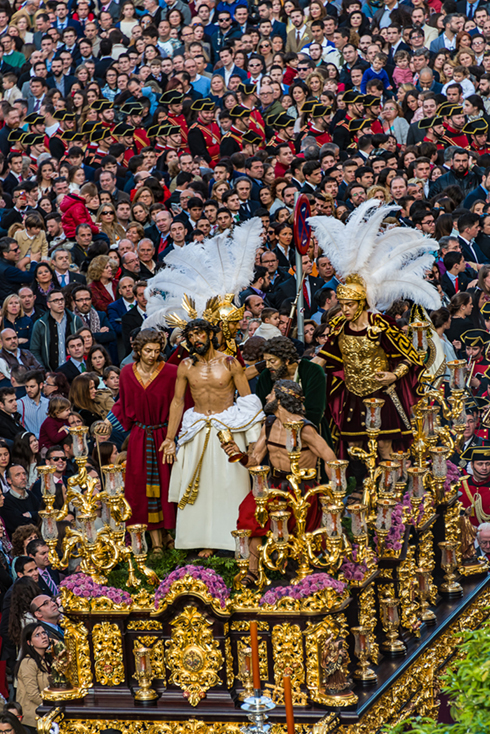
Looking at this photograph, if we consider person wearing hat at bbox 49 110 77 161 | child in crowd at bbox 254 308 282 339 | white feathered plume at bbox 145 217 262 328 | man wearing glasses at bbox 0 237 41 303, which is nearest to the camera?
white feathered plume at bbox 145 217 262 328

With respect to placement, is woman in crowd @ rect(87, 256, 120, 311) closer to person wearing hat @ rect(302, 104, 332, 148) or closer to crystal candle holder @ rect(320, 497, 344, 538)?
person wearing hat @ rect(302, 104, 332, 148)

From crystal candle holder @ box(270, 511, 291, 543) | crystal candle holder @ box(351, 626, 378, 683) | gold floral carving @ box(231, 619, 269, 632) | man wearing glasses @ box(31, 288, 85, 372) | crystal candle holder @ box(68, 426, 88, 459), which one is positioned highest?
man wearing glasses @ box(31, 288, 85, 372)

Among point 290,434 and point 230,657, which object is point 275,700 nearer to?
point 230,657

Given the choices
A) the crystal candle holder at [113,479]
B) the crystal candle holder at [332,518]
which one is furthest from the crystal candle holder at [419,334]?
the crystal candle holder at [113,479]

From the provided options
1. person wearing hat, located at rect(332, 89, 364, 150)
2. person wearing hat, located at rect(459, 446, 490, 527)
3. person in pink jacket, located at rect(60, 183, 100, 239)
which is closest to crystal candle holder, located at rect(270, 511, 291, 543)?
person wearing hat, located at rect(459, 446, 490, 527)

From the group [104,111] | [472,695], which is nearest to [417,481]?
[472,695]

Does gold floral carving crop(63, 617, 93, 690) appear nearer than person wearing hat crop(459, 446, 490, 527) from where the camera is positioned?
Yes

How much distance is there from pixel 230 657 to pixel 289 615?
20.6 inches

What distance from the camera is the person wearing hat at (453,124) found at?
16.8 metres

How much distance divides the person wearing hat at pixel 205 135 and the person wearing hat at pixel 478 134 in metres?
3.45

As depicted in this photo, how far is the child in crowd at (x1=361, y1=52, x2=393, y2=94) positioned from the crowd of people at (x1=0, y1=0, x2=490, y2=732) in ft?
→ 0.10

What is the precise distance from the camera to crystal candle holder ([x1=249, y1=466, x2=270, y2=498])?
25.3ft

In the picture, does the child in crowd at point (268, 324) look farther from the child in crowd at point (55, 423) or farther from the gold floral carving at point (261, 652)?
the gold floral carving at point (261, 652)

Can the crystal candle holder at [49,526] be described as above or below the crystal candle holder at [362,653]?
above
